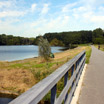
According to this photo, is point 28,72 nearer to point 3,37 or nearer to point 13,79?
point 13,79

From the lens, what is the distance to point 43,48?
26.0 m

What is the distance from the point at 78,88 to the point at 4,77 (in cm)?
879

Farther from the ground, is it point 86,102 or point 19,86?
point 86,102

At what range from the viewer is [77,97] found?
4.68 meters

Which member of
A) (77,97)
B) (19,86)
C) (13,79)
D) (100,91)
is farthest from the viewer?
(13,79)

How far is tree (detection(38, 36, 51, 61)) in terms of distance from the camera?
25.8 m

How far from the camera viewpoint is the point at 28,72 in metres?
13.2

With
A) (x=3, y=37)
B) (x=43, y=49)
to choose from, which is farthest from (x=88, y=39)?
(x=43, y=49)

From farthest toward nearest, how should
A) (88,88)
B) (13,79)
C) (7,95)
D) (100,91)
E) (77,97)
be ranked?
(13,79) < (7,95) < (88,88) < (100,91) < (77,97)

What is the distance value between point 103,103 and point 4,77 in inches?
401

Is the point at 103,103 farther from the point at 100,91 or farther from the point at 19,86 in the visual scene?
the point at 19,86

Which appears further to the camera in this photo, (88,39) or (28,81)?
(88,39)

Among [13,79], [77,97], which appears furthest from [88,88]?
[13,79]

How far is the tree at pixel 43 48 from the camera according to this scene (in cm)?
2581
